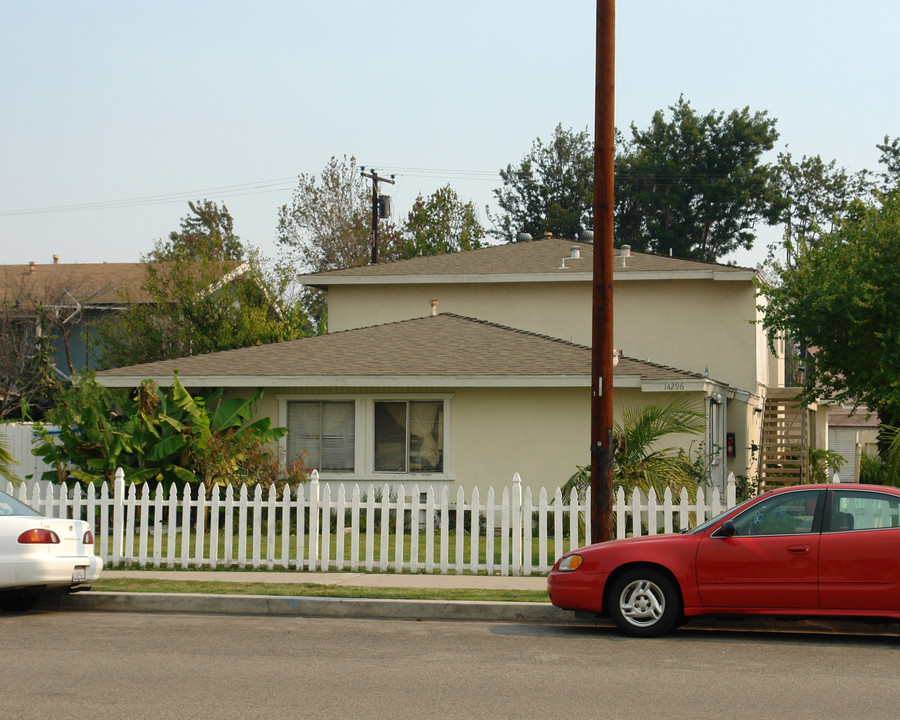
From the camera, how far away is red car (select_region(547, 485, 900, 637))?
30.4 ft

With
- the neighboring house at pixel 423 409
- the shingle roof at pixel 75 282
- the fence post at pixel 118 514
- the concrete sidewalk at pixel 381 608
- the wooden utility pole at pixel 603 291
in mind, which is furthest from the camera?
the shingle roof at pixel 75 282

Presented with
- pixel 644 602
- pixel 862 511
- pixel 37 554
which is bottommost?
pixel 644 602

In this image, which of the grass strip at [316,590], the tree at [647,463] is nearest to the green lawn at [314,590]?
the grass strip at [316,590]

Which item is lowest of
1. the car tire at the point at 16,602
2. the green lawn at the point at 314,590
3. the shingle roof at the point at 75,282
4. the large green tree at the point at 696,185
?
the car tire at the point at 16,602

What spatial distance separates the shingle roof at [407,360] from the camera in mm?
19109

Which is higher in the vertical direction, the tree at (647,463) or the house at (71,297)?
the house at (71,297)

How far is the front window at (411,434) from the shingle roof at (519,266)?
679 cm

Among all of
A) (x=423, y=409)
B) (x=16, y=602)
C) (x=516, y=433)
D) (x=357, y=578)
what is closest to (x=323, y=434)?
(x=423, y=409)

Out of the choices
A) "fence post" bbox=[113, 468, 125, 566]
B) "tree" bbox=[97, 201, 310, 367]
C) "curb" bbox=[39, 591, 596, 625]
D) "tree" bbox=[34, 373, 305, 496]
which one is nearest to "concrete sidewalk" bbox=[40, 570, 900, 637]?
"curb" bbox=[39, 591, 596, 625]

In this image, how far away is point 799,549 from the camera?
941 centimetres

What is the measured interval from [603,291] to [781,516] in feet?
12.0

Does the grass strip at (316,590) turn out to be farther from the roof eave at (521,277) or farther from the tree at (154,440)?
the roof eave at (521,277)

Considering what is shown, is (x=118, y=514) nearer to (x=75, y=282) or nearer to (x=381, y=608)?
(x=381, y=608)

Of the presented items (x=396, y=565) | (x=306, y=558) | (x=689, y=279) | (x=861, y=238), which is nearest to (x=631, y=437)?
(x=396, y=565)
